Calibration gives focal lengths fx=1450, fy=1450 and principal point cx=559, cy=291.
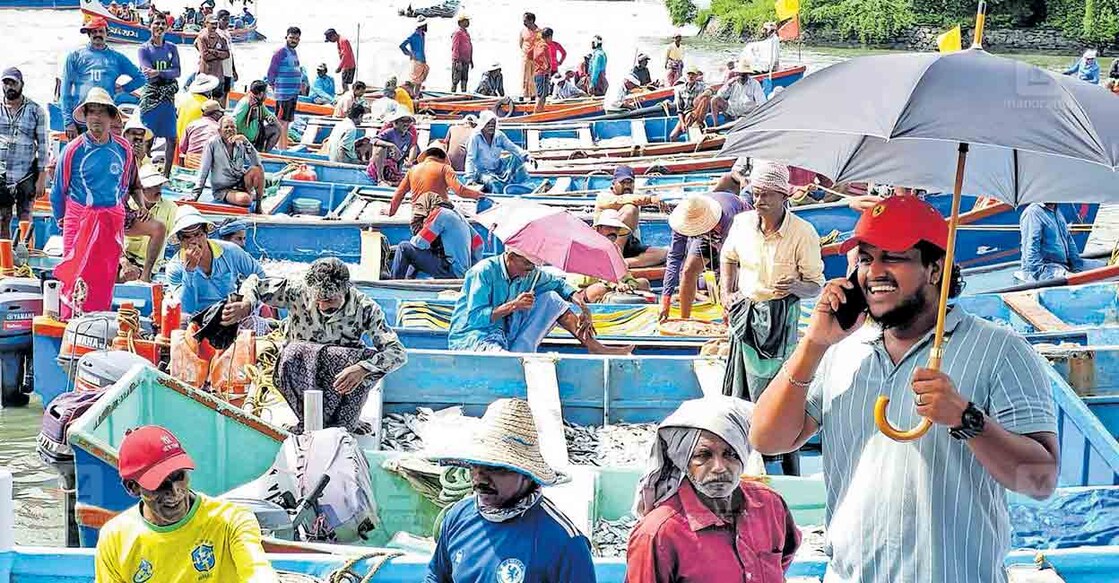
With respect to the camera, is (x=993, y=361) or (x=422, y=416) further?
(x=422, y=416)

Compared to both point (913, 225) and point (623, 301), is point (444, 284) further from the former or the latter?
point (913, 225)

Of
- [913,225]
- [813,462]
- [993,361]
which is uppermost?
[913,225]

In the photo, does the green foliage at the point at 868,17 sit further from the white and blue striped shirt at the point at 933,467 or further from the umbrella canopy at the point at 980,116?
the white and blue striped shirt at the point at 933,467

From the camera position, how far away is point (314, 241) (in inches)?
456

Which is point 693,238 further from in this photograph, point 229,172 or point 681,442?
point 229,172

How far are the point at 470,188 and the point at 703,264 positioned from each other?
4.55 metres

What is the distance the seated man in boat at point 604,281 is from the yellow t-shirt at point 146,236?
2.75 meters

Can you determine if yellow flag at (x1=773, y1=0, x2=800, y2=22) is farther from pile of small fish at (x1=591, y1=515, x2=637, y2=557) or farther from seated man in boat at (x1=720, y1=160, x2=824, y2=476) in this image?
pile of small fish at (x1=591, y1=515, x2=637, y2=557)

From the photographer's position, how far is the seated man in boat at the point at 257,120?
1494 cm

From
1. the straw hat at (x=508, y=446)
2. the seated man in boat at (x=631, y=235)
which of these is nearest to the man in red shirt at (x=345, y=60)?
the seated man in boat at (x=631, y=235)

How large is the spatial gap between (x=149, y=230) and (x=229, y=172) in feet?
7.62

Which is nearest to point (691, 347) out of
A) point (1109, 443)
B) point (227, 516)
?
point (1109, 443)

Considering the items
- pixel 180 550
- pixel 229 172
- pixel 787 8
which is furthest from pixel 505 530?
pixel 787 8

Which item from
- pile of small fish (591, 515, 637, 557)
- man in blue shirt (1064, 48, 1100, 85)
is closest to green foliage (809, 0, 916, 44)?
man in blue shirt (1064, 48, 1100, 85)
